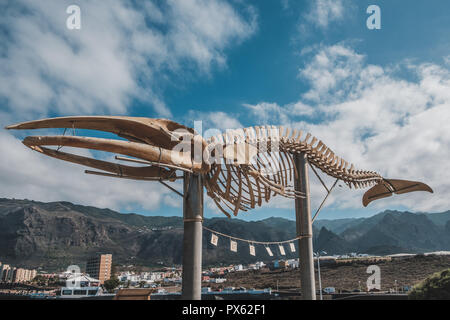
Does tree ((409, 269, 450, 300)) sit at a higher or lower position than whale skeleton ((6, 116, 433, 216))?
lower

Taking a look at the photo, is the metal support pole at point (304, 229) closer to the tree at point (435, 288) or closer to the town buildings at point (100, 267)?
the tree at point (435, 288)

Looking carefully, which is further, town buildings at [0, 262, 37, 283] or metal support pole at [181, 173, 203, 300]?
town buildings at [0, 262, 37, 283]

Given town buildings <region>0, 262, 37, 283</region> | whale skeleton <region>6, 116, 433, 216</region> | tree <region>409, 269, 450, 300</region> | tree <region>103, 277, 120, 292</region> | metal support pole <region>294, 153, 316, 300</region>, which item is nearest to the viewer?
whale skeleton <region>6, 116, 433, 216</region>

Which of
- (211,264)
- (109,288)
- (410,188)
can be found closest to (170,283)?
(109,288)

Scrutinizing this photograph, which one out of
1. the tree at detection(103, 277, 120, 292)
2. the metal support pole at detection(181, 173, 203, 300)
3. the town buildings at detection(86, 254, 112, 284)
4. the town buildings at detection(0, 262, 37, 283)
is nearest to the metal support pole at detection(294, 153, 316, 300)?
the metal support pole at detection(181, 173, 203, 300)

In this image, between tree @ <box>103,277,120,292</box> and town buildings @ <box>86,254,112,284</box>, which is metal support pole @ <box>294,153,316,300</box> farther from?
town buildings @ <box>86,254,112,284</box>

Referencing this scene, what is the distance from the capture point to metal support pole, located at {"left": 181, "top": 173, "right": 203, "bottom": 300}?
845 cm

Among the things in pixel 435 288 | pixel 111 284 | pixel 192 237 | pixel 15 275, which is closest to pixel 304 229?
pixel 192 237

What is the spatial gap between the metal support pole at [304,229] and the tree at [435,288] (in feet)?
16.5

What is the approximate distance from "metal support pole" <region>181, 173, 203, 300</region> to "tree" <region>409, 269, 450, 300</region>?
1009 cm

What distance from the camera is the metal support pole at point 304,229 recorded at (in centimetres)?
1211

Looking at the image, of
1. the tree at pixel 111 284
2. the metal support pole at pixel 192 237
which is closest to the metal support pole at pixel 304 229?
the metal support pole at pixel 192 237
